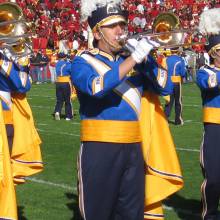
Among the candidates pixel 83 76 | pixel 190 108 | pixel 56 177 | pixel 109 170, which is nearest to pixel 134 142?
pixel 109 170

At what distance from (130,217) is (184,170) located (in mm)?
4512

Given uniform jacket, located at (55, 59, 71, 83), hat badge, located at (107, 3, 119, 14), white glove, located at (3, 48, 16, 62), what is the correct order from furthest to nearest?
uniform jacket, located at (55, 59, 71, 83)
white glove, located at (3, 48, 16, 62)
hat badge, located at (107, 3, 119, 14)

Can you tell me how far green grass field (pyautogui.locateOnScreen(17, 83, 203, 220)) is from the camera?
7176mm

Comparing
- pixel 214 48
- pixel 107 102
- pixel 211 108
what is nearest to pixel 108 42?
pixel 107 102

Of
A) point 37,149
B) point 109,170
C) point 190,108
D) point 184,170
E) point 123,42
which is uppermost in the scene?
point 123,42

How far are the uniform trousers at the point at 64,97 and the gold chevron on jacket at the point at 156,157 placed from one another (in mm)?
10824

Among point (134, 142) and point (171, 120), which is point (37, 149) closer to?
point (134, 142)

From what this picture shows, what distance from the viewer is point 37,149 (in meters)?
7.41

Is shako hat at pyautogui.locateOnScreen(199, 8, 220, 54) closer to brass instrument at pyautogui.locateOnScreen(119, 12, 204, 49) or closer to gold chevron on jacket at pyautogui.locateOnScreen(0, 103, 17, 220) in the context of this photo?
brass instrument at pyautogui.locateOnScreen(119, 12, 204, 49)

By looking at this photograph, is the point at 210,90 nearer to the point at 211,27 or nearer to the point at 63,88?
the point at 211,27

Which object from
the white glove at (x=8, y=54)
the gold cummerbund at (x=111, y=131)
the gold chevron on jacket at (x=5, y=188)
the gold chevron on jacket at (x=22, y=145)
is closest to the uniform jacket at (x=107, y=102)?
the gold cummerbund at (x=111, y=131)

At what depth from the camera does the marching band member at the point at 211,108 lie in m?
6.18

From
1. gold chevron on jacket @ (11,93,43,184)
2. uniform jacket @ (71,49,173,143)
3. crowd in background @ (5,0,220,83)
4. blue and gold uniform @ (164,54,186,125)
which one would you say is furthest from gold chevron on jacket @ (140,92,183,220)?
crowd in background @ (5,0,220,83)

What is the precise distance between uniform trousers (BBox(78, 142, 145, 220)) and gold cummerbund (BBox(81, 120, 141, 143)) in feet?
0.11
